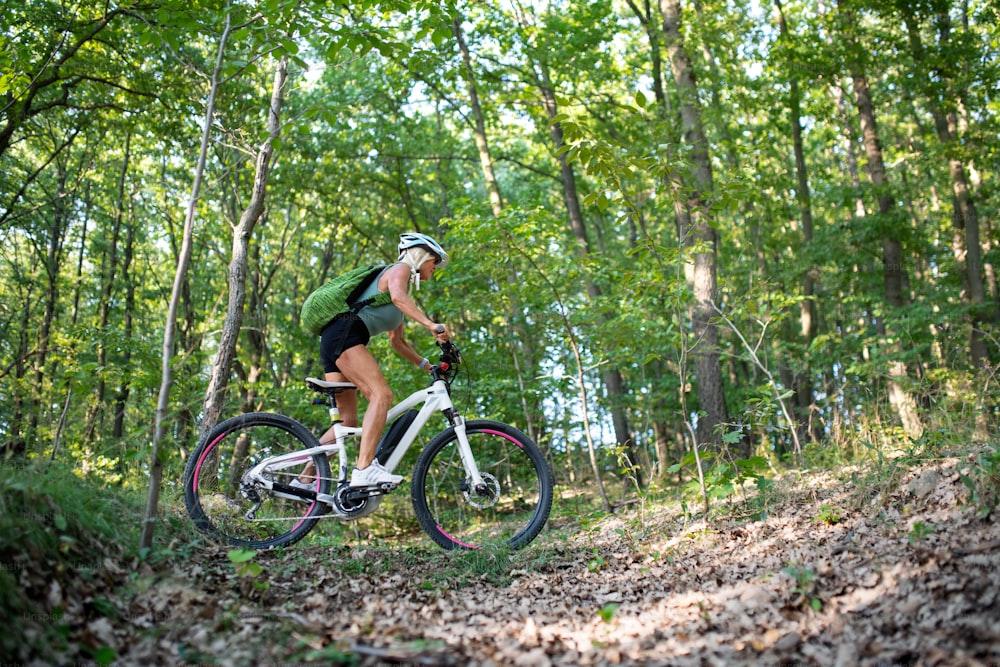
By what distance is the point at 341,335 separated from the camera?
4.57 meters

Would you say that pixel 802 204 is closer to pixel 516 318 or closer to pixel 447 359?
pixel 516 318

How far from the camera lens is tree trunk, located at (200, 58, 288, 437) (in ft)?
21.5

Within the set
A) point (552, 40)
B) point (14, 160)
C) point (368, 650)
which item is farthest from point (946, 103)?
point (14, 160)

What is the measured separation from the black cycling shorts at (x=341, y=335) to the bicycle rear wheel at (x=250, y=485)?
586 mm

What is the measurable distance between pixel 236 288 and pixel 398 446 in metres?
3.21

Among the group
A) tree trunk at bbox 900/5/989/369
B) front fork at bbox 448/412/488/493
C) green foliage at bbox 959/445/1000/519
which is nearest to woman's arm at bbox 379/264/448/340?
front fork at bbox 448/412/488/493

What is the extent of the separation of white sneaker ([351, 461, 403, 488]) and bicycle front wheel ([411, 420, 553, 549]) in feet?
0.55

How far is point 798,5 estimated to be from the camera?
15641 millimetres

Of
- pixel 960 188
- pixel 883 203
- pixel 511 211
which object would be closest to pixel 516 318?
pixel 511 211

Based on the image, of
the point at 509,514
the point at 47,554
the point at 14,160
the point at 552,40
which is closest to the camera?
the point at 47,554

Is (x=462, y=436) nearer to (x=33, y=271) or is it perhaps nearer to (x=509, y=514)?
(x=509, y=514)

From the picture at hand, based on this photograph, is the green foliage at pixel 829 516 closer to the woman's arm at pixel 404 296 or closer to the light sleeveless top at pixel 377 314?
the woman's arm at pixel 404 296

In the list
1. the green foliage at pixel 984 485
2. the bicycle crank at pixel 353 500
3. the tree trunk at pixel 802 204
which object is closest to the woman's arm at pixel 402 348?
the bicycle crank at pixel 353 500

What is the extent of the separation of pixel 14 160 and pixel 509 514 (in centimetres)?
1025
